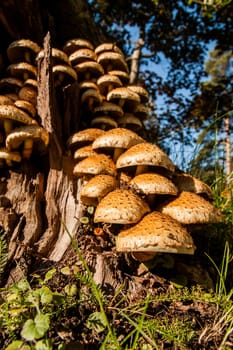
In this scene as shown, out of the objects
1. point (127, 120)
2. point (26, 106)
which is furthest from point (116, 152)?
point (26, 106)

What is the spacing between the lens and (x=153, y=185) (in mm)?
2164

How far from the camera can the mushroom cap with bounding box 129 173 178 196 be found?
7.06 ft

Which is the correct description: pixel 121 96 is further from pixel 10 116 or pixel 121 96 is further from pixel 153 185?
pixel 153 185

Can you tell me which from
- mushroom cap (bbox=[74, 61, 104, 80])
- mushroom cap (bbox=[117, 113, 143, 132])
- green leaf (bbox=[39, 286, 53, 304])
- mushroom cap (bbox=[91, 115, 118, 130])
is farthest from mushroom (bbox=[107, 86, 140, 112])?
green leaf (bbox=[39, 286, 53, 304])

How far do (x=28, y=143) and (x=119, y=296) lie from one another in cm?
154

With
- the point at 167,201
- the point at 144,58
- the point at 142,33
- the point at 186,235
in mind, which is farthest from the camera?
the point at 144,58

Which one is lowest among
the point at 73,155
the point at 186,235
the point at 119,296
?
the point at 119,296

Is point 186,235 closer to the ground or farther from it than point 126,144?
closer to the ground

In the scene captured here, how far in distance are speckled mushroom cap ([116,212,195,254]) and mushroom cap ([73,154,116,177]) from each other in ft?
2.10

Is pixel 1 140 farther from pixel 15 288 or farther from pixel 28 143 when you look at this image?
pixel 15 288

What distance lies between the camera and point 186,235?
1902 mm

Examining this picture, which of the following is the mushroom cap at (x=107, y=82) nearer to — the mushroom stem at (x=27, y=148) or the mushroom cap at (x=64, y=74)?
the mushroom cap at (x=64, y=74)

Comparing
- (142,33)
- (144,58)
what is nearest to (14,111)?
(142,33)

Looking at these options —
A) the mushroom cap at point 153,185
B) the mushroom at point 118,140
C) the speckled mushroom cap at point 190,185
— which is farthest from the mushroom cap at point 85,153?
the speckled mushroom cap at point 190,185
